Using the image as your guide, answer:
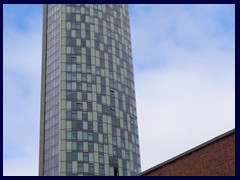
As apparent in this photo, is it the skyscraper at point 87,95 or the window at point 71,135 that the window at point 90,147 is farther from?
the window at point 71,135

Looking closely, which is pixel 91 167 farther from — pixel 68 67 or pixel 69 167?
pixel 68 67

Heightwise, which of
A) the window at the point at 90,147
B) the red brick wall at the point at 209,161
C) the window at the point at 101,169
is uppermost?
the window at the point at 90,147

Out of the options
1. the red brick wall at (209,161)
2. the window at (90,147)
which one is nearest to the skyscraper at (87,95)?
the window at (90,147)

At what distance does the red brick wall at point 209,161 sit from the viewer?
2027 cm

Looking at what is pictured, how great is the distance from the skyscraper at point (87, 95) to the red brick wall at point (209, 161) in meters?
72.0

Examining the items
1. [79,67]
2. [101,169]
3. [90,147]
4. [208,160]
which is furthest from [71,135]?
[208,160]

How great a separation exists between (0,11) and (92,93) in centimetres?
8989

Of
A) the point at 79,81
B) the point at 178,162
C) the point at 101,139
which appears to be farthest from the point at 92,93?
the point at 178,162

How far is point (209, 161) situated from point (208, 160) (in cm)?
6

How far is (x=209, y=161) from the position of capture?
2091 centimetres

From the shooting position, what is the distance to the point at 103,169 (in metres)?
94.7

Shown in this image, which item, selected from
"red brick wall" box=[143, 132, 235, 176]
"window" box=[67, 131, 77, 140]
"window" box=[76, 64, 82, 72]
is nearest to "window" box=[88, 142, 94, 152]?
"window" box=[67, 131, 77, 140]

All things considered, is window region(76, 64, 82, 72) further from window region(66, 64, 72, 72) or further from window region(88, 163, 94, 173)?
window region(88, 163, 94, 173)
